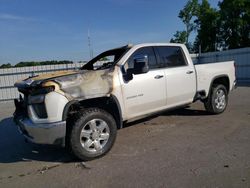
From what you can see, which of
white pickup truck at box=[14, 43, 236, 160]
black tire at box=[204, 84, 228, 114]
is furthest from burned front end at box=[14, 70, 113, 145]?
black tire at box=[204, 84, 228, 114]

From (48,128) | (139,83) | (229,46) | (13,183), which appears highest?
(229,46)

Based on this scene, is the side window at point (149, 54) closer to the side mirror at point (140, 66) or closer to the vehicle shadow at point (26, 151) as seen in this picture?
the side mirror at point (140, 66)

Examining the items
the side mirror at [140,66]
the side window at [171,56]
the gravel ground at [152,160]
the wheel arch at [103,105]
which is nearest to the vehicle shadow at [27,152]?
the gravel ground at [152,160]

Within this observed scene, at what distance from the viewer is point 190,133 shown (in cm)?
594

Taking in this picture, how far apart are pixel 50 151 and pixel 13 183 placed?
136cm

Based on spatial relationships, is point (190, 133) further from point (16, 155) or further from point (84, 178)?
point (16, 155)

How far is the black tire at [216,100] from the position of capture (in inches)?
289

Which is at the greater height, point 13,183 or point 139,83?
point 139,83

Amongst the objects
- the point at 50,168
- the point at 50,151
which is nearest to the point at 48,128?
the point at 50,168

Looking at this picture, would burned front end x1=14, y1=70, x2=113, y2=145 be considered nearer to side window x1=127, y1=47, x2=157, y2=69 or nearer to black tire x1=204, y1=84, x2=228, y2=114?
side window x1=127, y1=47, x2=157, y2=69

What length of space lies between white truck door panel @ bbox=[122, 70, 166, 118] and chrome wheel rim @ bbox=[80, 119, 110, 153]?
26.8 inches

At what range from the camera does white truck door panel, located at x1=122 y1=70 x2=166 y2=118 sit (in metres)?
5.35

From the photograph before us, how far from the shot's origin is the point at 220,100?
7.62 m

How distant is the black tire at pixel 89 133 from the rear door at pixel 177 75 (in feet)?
5.72
